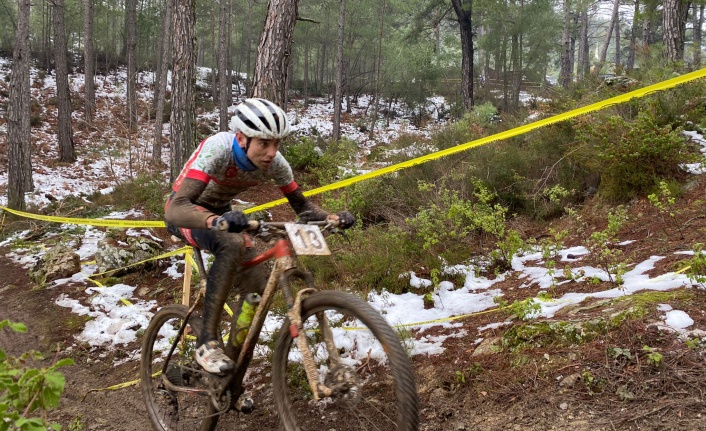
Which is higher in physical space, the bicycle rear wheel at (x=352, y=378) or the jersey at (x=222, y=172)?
the jersey at (x=222, y=172)

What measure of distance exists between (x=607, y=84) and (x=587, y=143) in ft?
10.1

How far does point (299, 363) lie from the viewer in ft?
12.5

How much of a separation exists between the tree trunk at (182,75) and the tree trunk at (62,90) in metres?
10.2

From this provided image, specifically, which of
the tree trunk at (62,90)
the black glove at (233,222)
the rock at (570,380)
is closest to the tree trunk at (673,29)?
the rock at (570,380)

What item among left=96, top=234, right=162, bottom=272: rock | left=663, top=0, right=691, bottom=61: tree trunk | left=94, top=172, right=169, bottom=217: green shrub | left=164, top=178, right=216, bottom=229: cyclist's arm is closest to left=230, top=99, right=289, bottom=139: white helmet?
left=164, top=178, right=216, bottom=229: cyclist's arm

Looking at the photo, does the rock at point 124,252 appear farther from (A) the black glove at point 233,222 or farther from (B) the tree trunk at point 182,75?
(A) the black glove at point 233,222

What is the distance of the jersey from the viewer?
300 centimetres

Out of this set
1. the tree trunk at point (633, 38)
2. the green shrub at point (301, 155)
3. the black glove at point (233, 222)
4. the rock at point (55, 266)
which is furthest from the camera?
the tree trunk at point (633, 38)

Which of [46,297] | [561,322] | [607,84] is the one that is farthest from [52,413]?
[607,84]

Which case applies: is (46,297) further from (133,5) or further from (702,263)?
(133,5)

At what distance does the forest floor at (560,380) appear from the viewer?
2.67 m

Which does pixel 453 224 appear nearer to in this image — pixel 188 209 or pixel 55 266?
pixel 188 209

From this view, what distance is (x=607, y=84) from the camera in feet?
29.9

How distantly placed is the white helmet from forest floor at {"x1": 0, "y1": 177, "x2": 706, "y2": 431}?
1.74 m
